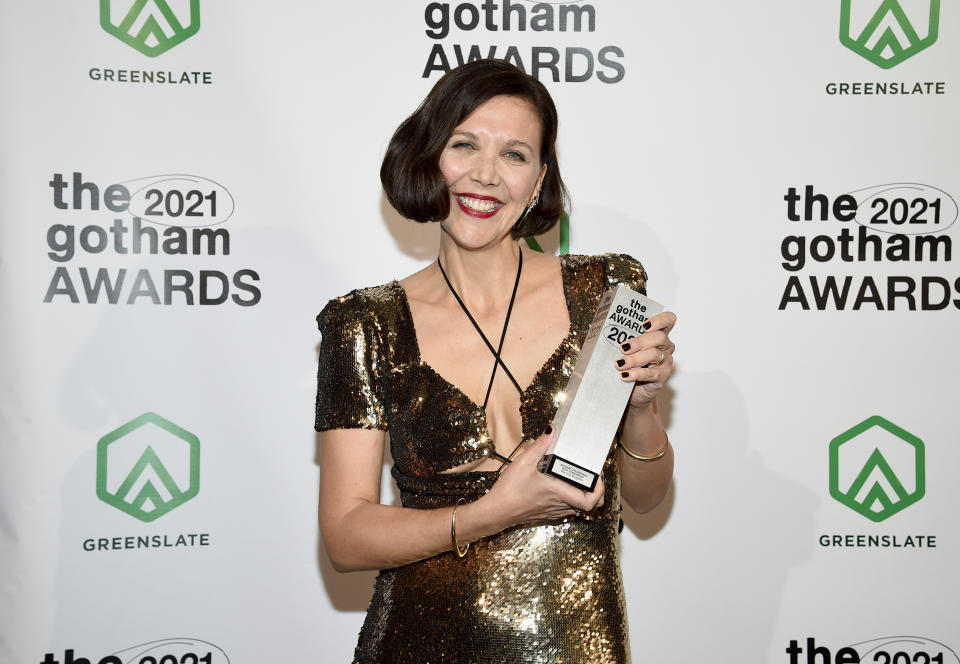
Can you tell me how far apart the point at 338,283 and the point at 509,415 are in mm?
981

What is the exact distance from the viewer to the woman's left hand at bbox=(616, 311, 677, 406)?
1296 mm

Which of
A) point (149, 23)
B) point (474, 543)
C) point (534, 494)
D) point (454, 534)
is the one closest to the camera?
point (534, 494)

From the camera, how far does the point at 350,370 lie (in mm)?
1560

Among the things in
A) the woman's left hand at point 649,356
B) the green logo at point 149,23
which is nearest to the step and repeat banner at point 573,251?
the green logo at point 149,23

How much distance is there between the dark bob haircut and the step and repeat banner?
79 cm

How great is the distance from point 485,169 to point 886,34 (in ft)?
4.66

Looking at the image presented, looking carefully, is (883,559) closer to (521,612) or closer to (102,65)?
Result: (521,612)

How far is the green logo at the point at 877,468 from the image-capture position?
238cm

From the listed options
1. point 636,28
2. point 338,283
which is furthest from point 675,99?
point 338,283

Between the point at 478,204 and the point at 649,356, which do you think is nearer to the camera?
the point at 649,356

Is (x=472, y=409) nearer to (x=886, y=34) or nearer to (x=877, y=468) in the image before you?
(x=877, y=468)

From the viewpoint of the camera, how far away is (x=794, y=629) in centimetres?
239

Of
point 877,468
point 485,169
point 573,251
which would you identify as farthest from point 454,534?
point 877,468

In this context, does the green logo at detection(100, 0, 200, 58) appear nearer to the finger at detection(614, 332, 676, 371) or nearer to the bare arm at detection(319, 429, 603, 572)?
the bare arm at detection(319, 429, 603, 572)
